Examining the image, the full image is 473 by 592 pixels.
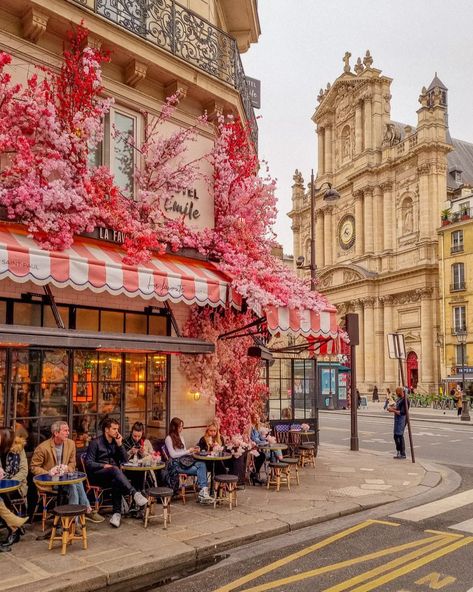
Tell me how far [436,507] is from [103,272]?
21.3ft

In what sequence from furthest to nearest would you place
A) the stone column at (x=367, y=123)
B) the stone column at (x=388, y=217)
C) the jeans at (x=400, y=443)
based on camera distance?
1. the stone column at (x=367, y=123)
2. the stone column at (x=388, y=217)
3. the jeans at (x=400, y=443)

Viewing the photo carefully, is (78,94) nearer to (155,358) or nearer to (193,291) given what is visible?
(193,291)

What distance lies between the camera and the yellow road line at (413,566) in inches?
230

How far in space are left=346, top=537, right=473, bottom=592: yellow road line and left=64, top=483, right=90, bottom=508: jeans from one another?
3.85 metres

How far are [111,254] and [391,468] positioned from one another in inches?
334

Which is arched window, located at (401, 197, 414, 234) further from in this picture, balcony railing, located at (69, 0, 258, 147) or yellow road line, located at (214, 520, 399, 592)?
yellow road line, located at (214, 520, 399, 592)

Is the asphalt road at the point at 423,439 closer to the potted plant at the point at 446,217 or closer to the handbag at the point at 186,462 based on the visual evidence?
the handbag at the point at 186,462

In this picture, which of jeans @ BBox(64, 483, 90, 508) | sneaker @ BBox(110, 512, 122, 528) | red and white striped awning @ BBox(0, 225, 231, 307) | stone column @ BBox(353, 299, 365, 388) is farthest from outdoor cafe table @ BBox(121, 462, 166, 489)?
stone column @ BBox(353, 299, 365, 388)

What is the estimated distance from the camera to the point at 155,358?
10.7 m

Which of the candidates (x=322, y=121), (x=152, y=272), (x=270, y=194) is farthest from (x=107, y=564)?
(x=322, y=121)

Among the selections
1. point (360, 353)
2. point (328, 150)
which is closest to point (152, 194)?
point (360, 353)

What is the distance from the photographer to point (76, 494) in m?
7.77

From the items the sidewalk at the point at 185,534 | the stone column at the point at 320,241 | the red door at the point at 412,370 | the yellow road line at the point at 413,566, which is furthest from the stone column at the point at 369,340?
the yellow road line at the point at 413,566

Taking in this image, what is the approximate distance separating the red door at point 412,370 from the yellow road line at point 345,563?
45.8 meters
